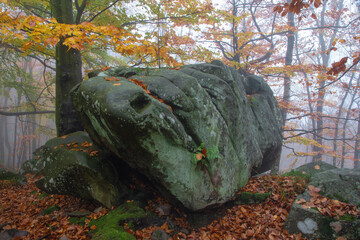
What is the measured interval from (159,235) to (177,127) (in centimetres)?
229

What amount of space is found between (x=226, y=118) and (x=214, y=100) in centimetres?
65

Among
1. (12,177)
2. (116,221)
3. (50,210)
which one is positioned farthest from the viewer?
(12,177)

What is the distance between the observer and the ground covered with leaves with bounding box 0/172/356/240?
14.0 ft

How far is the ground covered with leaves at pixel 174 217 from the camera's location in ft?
14.0

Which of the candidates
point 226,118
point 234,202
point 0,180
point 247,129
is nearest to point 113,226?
point 234,202

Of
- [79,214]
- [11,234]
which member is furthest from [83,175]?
[11,234]

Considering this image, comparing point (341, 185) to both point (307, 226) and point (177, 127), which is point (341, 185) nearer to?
point (307, 226)

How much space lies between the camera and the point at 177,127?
4.32 metres

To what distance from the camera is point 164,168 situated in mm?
4223

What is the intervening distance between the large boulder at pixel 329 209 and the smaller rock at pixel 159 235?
2.70 m

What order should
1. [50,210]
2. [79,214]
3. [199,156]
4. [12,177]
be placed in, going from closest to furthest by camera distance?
[199,156] → [79,214] → [50,210] → [12,177]

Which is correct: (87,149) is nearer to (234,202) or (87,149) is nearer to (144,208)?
(144,208)

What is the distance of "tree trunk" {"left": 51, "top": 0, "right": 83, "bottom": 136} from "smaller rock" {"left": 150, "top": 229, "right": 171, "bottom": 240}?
16.4ft

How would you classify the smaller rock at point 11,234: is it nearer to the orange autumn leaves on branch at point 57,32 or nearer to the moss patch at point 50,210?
the moss patch at point 50,210
